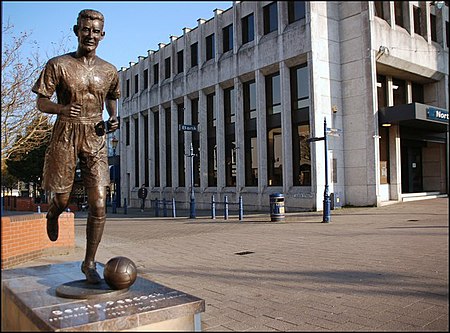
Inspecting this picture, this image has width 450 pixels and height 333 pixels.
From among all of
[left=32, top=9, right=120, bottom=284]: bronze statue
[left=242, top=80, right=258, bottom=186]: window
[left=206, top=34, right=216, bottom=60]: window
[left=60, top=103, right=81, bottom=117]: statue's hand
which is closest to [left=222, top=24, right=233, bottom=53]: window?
[left=206, top=34, right=216, bottom=60]: window

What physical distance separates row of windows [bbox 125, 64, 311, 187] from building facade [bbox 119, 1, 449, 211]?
0.06 m

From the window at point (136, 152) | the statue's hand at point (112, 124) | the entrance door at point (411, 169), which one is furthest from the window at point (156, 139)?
the statue's hand at point (112, 124)

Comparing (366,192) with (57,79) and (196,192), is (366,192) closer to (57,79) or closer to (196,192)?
(196,192)

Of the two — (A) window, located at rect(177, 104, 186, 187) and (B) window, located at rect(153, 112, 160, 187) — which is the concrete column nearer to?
(A) window, located at rect(177, 104, 186, 187)

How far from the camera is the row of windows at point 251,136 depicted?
2205 cm

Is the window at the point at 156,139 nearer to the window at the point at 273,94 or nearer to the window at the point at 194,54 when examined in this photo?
the window at the point at 194,54

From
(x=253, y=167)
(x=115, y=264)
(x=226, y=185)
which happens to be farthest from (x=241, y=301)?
(x=226, y=185)

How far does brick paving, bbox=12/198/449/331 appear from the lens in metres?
4.43

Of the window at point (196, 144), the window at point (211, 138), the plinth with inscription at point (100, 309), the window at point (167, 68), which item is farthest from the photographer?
the window at point (167, 68)

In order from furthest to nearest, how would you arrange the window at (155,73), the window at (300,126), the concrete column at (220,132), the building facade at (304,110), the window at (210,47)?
1. the window at (155,73)
2. the window at (210,47)
3. the concrete column at (220,132)
4. the window at (300,126)
5. the building facade at (304,110)

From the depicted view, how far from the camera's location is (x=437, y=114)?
22.4m

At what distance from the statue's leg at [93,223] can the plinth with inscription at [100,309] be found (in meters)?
0.33

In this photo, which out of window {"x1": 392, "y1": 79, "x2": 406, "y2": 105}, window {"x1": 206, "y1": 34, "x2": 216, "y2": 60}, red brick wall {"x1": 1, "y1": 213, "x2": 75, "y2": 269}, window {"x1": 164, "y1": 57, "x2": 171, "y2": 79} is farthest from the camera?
window {"x1": 164, "y1": 57, "x2": 171, "y2": 79}

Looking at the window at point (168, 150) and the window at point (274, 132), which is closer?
the window at point (274, 132)
